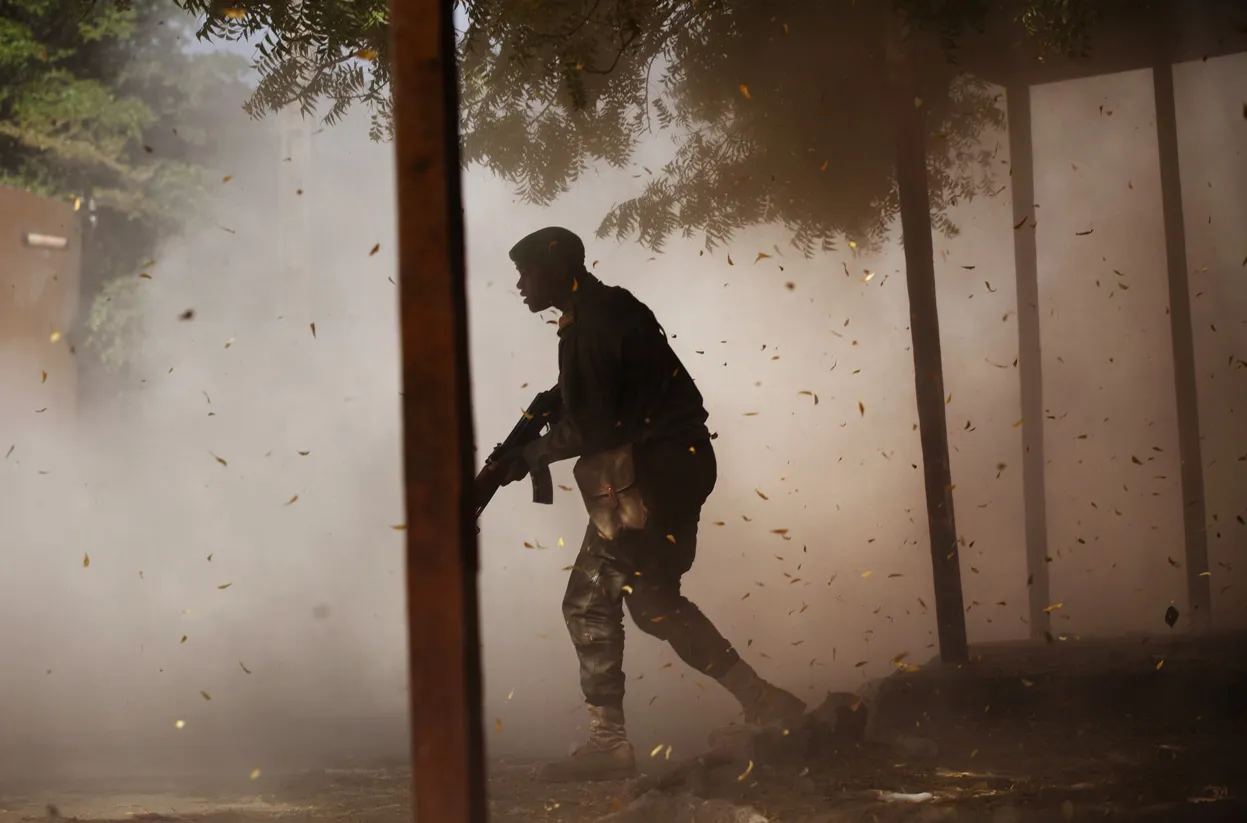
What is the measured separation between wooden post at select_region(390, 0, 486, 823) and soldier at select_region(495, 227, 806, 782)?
1733mm

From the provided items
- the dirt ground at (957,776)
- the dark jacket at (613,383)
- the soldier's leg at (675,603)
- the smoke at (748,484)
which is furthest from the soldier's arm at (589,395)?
the smoke at (748,484)

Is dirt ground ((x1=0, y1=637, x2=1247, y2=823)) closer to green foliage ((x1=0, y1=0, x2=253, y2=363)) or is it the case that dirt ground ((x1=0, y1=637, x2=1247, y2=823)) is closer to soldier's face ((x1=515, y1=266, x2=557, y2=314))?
soldier's face ((x1=515, y1=266, x2=557, y2=314))

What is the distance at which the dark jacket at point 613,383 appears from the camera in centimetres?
327

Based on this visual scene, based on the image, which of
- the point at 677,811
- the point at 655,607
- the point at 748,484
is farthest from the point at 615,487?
the point at 748,484

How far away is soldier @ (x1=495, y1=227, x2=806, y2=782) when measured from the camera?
3.31 meters

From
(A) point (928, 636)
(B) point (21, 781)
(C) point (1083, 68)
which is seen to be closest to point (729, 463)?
(A) point (928, 636)

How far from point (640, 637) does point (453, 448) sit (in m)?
4.67

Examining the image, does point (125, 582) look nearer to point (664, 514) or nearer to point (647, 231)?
point (647, 231)

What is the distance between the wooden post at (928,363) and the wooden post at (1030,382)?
1641mm

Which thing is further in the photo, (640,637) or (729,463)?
(729,463)

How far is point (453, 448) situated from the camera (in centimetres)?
153

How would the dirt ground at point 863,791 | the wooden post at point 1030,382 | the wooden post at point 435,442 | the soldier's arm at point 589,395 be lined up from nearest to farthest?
the wooden post at point 435,442, the dirt ground at point 863,791, the soldier's arm at point 589,395, the wooden post at point 1030,382

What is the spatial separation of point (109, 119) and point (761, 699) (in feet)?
26.7

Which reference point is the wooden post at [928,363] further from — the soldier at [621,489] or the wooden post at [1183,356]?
the wooden post at [1183,356]
